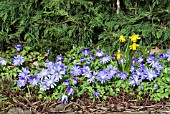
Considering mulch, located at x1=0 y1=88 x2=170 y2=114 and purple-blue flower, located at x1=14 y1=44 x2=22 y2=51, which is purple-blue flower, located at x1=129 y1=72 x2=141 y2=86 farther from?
purple-blue flower, located at x1=14 y1=44 x2=22 y2=51

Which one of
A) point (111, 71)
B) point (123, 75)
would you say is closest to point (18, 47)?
point (111, 71)

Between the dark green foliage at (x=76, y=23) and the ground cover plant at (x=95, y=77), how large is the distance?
0.55 m

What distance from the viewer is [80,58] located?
16.9 ft

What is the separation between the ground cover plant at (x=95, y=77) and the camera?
14.9 feet

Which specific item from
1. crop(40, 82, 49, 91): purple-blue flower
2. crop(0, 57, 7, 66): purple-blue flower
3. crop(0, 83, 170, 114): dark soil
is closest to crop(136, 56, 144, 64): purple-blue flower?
crop(0, 83, 170, 114): dark soil

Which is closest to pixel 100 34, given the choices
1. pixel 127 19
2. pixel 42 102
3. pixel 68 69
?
pixel 127 19

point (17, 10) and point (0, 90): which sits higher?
point (17, 10)

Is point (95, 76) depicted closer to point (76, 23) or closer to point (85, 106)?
point (85, 106)

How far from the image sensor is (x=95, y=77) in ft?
15.2

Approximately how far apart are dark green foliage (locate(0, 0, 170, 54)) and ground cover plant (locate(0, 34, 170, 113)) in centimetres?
55

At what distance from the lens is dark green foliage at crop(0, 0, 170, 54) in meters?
5.58

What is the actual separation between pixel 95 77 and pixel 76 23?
1196 millimetres

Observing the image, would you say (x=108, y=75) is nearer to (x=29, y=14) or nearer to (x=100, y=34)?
(x=100, y=34)

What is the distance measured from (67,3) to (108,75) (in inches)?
55.3
